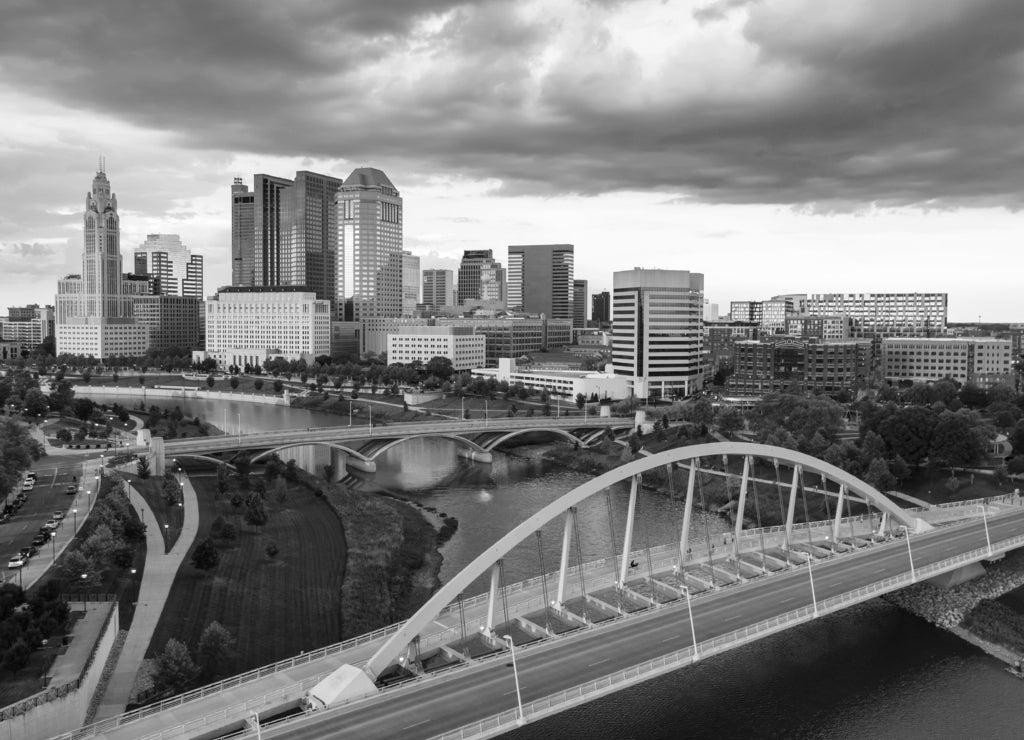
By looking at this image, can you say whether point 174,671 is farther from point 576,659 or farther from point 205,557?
point 205,557

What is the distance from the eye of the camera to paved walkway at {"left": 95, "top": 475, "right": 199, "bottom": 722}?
25906mm

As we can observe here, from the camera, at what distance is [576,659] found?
81.1 ft

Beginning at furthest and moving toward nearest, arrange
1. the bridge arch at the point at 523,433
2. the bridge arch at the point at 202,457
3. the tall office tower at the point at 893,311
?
1. the tall office tower at the point at 893,311
2. the bridge arch at the point at 523,433
3. the bridge arch at the point at 202,457

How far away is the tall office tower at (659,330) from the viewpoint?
105312mm

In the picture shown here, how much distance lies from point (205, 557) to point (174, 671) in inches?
465

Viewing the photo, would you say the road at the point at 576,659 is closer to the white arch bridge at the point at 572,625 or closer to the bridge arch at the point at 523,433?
the white arch bridge at the point at 572,625

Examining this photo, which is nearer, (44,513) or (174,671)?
(174,671)

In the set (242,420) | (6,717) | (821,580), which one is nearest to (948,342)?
(242,420)

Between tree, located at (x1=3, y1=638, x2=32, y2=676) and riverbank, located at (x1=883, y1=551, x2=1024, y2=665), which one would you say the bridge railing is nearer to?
riverbank, located at (x1=883, y1=551, x2=1024, y2=665)

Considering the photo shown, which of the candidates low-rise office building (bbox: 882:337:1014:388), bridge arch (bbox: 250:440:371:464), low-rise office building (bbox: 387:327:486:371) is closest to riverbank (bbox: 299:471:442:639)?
bridge arch (bbox: 250:440:371:464)

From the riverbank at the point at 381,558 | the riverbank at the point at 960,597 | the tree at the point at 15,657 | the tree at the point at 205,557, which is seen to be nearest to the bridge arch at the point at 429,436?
the riverbank at the point at 381,558

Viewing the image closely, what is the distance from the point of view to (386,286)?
176000 mm

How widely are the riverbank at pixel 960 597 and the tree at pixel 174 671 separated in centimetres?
2744

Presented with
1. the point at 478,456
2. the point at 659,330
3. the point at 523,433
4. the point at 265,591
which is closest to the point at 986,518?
the point at 265,591
